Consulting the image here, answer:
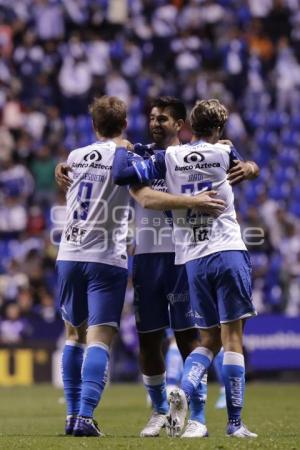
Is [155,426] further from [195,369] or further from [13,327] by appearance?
[13,327]

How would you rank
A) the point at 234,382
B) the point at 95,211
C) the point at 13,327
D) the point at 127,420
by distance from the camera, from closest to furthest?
1. the point at 234,382
2. the point at 95,211
3. the point at 127,420
4. the point at 13,327

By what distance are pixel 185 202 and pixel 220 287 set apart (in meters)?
0.64

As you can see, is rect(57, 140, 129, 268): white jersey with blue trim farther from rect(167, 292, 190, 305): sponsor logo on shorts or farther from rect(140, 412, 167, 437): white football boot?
rect(140, 412, 167, 437): white football boot

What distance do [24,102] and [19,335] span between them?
22.9 ft

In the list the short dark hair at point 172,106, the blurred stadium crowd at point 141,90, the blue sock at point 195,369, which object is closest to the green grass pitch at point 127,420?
the blue sock at point 195,369

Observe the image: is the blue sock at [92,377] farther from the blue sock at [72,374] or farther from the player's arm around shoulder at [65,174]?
the player's arm around shoulder at [65,174]

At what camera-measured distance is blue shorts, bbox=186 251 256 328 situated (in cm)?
831

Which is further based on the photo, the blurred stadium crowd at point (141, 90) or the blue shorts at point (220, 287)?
the blurred stadium crowd at point (141, 90)

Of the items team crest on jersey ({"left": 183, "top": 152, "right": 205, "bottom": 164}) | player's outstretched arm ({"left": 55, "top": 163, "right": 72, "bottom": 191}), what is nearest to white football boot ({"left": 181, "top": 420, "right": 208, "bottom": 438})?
team crest on jersey ({"left": 183, "top": 152, "right": 205, "bottom": 164})

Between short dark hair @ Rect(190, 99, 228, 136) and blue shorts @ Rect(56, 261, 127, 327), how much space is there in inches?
47.2

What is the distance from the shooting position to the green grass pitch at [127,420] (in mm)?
7766

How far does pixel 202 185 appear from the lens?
333 inches

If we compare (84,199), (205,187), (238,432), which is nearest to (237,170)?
(205,187)

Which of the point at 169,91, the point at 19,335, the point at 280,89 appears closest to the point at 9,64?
the point at 169,91
